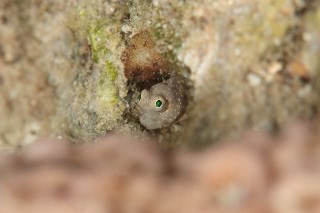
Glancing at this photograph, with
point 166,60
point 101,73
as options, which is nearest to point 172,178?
point 166,60

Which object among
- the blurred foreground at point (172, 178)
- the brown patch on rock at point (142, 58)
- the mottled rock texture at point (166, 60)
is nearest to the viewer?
the blurred foreground at point (172, 178)

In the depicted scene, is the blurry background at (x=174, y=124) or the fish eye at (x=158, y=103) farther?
the fish eye at (x=158, y=103)

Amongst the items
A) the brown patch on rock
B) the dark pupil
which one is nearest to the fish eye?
the dark pupil

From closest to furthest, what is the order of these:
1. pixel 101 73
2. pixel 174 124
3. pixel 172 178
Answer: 1. pixel 172 178
2. pixel 174 124
3. pixel 101 73

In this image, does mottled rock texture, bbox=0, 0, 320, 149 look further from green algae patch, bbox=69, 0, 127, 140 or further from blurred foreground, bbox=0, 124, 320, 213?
blurred foreground, bbox=0, 124, 320, 213

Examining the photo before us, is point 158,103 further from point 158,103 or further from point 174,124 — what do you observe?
point 174,124

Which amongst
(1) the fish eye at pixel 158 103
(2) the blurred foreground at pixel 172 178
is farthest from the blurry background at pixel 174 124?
(1) the fish eye at pixel 158 103

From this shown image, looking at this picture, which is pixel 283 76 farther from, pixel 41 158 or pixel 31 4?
pixel 31 4

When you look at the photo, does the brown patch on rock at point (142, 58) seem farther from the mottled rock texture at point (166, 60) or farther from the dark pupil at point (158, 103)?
the dark pupil at point (158, 103)

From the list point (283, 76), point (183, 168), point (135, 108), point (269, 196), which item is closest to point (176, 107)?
point (135, 108)
